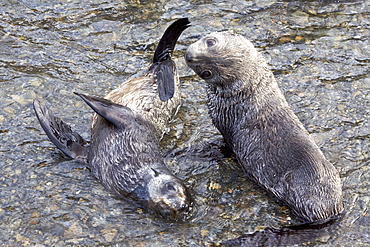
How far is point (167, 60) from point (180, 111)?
761mm

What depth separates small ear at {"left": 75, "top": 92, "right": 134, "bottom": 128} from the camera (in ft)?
21.6

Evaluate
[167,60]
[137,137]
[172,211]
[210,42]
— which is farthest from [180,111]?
[172,211]

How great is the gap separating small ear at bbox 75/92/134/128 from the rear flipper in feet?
1.80

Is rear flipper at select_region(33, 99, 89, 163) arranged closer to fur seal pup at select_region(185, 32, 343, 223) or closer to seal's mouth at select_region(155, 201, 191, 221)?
seal's mouth at select_region(155, 201, 191, 221)

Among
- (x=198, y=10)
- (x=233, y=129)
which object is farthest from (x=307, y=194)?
(x=198, y=10)

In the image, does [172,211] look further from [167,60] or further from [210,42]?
[167,60]

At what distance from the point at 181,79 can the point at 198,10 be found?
6.50ft

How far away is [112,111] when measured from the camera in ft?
22.1

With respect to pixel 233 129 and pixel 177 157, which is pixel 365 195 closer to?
pixel 233 129

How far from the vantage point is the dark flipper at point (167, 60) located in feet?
23.9

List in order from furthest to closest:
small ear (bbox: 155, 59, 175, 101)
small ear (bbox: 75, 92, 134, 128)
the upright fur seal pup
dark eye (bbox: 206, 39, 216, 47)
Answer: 1. small ear (bbox: 155, 59, 175, 101)
2. small ear (bbox: 75, 92, 134, 128)
3. dark eye (bbox: 206, 39, 216, 47)
4. the upright fur seal pup

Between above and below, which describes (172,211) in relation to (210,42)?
below

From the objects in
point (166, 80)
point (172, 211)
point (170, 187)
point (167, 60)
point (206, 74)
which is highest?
point (206, 74)

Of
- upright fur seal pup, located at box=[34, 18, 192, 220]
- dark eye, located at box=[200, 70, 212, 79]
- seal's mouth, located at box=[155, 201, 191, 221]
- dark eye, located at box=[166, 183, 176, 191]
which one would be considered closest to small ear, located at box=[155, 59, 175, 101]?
upright fur seal pup, located at box=[34, 18, 192, 220]
